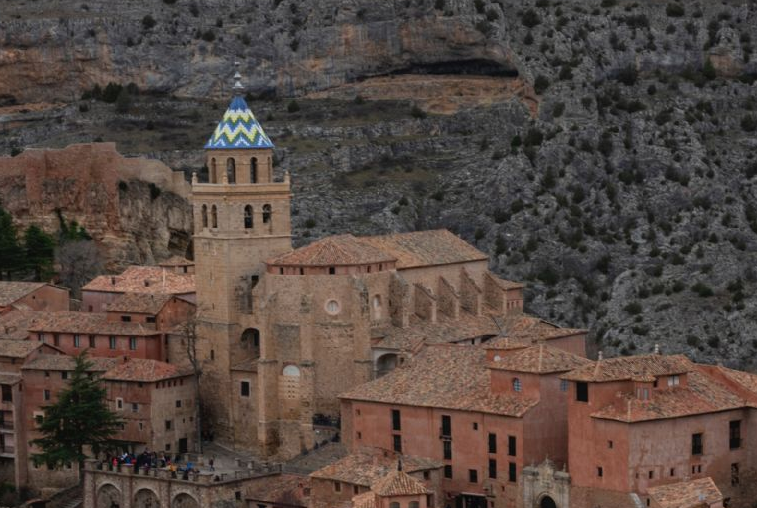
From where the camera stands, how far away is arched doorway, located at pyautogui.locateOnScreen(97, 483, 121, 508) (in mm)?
95625

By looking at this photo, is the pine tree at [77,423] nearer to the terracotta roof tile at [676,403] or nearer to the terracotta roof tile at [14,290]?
the terracotta roof tile at [14,290]

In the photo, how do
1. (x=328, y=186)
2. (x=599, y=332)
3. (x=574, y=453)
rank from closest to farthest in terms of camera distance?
(x=574, y=453)
(x=599, y=332)
(x=328, y=186)

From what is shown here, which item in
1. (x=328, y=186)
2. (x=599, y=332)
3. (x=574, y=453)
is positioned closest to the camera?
(x=574, y=453)

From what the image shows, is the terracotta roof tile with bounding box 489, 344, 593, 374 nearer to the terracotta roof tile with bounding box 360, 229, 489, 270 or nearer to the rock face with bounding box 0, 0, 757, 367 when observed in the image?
the terracotta roof tile with bounding box 360, 229, 489, 270

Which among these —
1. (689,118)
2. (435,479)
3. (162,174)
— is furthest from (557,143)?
(435,479)

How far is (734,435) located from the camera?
Answer: 3438 inches

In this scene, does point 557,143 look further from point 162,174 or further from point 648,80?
point 162,174

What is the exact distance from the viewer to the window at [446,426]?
90438 millimetres

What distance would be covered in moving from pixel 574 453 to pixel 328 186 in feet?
152

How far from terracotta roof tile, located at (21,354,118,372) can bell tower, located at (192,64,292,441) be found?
11.5 ft

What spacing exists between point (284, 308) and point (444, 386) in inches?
315

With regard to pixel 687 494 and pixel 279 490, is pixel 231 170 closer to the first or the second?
pixel 279 490

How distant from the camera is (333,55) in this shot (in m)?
139

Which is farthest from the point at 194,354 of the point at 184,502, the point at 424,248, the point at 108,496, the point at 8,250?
the point at 8,250
